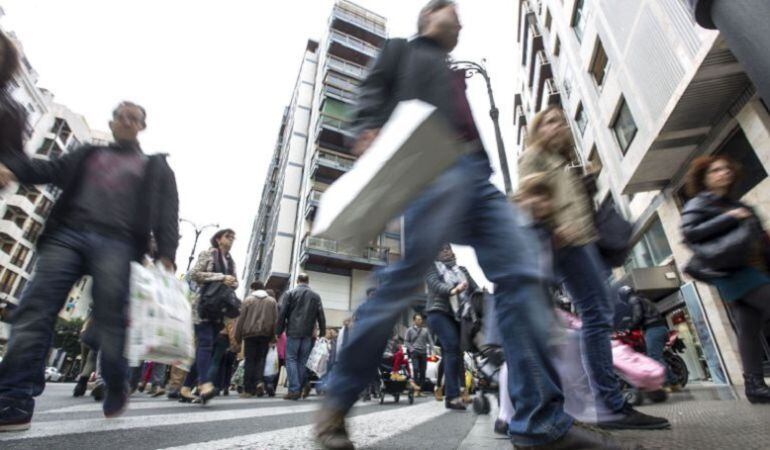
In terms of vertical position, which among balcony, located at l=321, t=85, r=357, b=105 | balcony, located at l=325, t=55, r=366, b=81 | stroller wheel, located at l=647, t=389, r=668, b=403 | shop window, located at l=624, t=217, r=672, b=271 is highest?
balcony, located at l=325, t=55, r=366, b=81

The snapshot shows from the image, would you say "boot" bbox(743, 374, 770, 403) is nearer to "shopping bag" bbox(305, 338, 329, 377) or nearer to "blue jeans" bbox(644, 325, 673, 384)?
"blue jeans" bbox(644, 325, 673, 384)

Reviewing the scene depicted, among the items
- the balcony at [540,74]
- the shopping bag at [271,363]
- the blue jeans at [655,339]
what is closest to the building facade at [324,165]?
the balcony at [540,74]

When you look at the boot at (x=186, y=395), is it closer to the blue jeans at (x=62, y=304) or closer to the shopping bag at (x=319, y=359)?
the shopping bag at (x=319, y=359)

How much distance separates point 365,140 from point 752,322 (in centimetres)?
341

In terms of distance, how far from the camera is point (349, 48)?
3425 cm

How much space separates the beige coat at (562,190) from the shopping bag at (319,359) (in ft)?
18.9

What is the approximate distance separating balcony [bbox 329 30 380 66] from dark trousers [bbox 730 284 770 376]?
1348 inches

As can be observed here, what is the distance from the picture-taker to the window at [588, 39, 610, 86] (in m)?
13.9

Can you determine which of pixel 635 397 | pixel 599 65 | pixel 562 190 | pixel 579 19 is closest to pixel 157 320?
pixel 562 190

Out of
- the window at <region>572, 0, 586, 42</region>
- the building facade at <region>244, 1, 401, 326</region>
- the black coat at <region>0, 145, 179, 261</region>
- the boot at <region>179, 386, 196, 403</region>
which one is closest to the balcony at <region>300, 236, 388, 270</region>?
the building facade at <region>244, 1, 401, 326</region>

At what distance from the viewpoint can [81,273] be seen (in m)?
2.17

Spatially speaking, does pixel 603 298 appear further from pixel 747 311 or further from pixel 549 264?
pixel 747 311

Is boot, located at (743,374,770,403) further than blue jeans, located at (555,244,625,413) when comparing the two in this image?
Yes

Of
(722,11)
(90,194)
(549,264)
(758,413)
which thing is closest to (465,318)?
(549,264)
